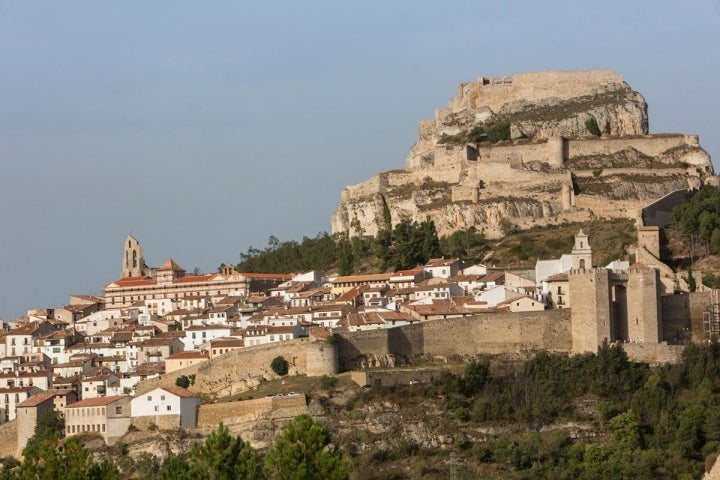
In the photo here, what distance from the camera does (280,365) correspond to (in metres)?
57.1

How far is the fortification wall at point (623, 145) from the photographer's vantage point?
259ft

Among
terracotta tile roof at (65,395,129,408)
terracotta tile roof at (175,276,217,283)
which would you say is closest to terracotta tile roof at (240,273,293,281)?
terracotta tile roof at (175,276,217,283)

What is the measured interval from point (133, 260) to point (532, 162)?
2092 centimetres

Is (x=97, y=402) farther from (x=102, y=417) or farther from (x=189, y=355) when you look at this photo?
(x=189, y=355)

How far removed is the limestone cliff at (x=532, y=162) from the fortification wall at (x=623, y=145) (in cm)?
4

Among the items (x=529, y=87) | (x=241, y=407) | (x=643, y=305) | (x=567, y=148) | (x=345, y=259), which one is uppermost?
(x=529, y=87)

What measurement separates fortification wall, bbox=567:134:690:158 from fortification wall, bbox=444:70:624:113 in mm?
5694

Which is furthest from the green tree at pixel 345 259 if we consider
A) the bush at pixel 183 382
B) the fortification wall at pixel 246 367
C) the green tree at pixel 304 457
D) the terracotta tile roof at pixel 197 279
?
the green tree at pixel 304 457

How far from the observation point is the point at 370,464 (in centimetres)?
5269

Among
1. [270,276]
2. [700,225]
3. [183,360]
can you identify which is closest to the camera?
[183,360]

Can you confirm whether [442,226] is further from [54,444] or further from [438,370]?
[54,444]

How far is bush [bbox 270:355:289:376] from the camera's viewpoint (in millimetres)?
57156

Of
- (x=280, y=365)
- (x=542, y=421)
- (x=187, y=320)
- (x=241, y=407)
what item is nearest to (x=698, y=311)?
(x=542, y=421)

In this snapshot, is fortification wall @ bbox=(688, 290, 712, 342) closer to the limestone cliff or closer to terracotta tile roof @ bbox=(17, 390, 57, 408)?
the limestone cliff
